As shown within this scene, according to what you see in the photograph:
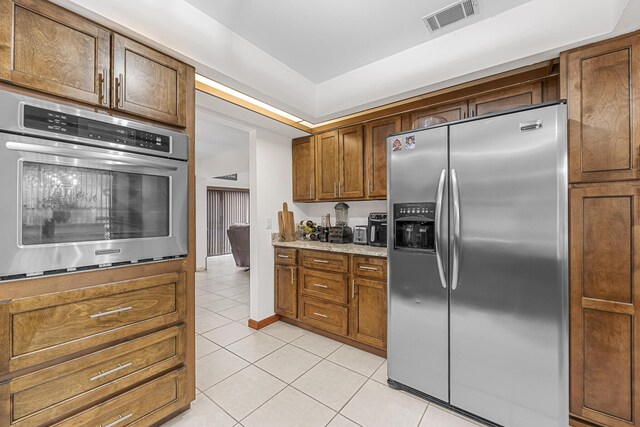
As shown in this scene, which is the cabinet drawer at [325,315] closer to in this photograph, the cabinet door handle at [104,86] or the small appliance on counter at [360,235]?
the small appliance on counter at [360,235]

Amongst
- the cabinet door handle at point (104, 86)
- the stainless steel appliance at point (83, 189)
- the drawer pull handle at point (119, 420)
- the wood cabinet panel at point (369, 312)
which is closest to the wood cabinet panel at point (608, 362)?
the wood cabinet panel at point (369, 312)

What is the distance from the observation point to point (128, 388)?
5.01 ft

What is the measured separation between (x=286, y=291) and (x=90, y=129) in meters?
2.48

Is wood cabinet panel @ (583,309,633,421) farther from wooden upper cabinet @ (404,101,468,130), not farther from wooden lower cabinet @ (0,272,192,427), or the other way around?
wooden lower cabinet @ (0,272,192,427)

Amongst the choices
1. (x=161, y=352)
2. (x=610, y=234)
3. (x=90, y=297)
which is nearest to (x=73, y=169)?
(x=90, y=297)

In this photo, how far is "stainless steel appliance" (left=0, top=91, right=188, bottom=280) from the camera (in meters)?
1.16

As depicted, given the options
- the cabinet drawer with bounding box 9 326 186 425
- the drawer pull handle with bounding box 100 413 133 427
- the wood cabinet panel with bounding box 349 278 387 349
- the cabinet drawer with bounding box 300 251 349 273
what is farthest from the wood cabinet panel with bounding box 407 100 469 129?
the drawer pull handle with bounding box 100 413 133 427

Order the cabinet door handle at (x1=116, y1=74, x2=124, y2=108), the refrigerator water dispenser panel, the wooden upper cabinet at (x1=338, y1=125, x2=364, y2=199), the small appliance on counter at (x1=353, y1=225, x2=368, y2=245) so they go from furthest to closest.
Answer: the small appliance on counter at (x1=353, y1=225, x2=368, y2=245) → the wooden upper cabinet at (x1=338, y1=125, x2=364, y2=199) → the refrigerator water dispenser panel → the cabinet door handle at (x1=116, y1=74, x2=124, y2=108)

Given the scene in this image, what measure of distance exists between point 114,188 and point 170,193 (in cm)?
29

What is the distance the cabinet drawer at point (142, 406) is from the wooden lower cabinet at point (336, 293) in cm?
151

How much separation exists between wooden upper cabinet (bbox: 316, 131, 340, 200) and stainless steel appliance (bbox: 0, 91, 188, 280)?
182 centimetres

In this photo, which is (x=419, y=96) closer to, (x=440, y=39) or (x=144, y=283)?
(x=440, y=39)

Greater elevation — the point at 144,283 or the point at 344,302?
the point at 144,283

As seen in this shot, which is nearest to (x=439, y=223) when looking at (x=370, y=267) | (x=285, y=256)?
(x=370, y=267)
